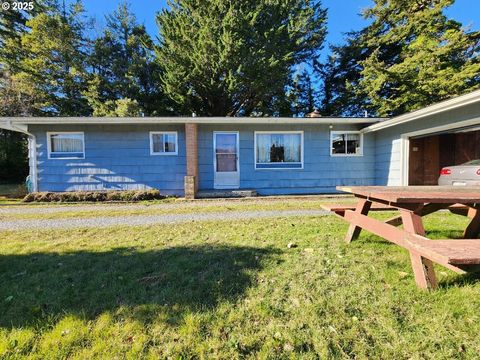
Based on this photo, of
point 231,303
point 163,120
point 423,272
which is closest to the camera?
point 231,303

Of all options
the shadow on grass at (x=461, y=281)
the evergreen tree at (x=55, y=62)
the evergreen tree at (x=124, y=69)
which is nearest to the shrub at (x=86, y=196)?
the shadow on grass at (x=461, y=281)

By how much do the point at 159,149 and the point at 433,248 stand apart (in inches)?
351

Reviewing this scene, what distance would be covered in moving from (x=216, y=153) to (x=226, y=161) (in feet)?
1.60

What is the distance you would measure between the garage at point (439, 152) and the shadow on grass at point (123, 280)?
37.1 ft

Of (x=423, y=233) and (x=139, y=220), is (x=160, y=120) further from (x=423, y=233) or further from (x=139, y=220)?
(x=423, y=233)

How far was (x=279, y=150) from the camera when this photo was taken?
9.94 meters

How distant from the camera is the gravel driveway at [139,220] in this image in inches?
197

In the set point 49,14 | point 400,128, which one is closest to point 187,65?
point 49,14

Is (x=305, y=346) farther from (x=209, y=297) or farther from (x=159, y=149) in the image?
(x=159, y=149)

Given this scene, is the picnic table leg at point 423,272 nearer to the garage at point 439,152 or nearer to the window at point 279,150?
the window at point 279,150

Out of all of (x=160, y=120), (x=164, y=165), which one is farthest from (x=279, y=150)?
(x=160, y=120)

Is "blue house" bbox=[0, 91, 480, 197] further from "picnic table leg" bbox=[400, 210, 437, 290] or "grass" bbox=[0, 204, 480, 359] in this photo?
"picnic table leg" bbox=[400, 210, 437, 290]

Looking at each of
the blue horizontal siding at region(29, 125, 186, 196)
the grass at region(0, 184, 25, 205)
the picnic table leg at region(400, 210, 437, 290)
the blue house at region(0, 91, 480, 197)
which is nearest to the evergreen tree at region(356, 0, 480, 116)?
the blue house at region(0, 91, 480, 197)

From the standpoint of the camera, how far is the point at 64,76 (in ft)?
58.3
